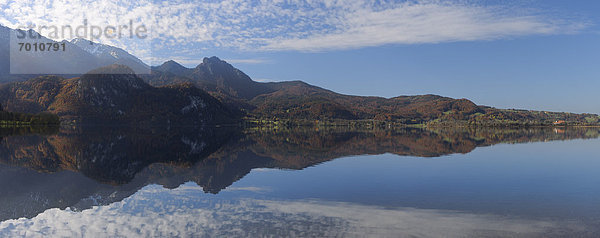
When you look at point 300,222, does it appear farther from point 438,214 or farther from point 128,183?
point 128,183

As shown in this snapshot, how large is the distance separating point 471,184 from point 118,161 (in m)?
38.1

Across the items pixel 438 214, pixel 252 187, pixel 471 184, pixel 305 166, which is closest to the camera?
pixel 438 214

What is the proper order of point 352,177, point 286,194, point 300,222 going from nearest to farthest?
point 300,222
point 286,194
point 352,177

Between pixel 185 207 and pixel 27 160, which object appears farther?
pixel 27 160

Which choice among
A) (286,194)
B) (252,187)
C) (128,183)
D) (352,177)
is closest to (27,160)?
(128,183)

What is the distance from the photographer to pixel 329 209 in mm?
19828

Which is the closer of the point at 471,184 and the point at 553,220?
the point at 553,220

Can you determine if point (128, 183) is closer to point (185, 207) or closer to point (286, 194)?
point (185, 207)

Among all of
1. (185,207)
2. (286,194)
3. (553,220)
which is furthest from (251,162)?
(553,220)

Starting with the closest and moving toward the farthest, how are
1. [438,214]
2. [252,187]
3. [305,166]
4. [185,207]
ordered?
[438,214] → [185,207] → [252,187] → [305,166]

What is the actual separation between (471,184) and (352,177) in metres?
10.2

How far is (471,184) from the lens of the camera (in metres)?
28.8

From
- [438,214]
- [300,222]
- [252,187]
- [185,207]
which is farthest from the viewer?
[252,187]

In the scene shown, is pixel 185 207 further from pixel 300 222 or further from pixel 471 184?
pixel 471 184
